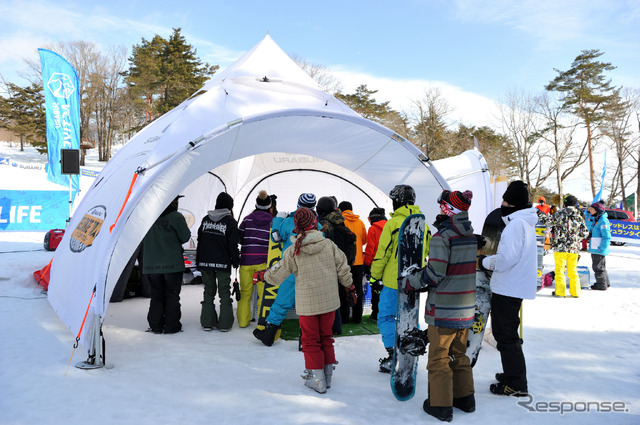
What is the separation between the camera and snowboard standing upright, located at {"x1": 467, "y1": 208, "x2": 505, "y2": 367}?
3834mm

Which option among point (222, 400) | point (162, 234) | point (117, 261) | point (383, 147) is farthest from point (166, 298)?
point (383, 147)

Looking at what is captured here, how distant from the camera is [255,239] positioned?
17.9ft

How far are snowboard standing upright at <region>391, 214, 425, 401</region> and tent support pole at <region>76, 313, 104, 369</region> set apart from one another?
2.73 meters

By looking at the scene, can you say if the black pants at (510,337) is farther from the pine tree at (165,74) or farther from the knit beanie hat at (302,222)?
the pine tree at (165,74)

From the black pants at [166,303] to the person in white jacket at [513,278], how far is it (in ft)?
11.8

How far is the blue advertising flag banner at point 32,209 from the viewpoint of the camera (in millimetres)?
14062

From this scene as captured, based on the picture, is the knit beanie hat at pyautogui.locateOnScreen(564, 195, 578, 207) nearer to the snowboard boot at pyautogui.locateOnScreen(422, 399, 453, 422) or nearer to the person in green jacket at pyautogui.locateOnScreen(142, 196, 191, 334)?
the snowboard boot at pyautogui.locateOnScreen(422, 399, 453, 422)

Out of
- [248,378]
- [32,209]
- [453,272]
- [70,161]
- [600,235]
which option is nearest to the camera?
[453,272]

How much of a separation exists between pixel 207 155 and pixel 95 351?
92.9 inches

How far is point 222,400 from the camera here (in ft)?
11.0

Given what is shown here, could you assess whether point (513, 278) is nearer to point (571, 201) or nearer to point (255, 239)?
point (255, 239)

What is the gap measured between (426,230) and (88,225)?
12.4ft

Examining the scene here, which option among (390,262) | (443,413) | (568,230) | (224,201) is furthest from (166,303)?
(568,230)

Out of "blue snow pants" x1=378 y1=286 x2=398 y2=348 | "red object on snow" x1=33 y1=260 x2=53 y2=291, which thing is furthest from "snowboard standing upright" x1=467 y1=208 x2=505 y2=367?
"red object on snow" x1=33 y1=260 x2=53 y2=291
